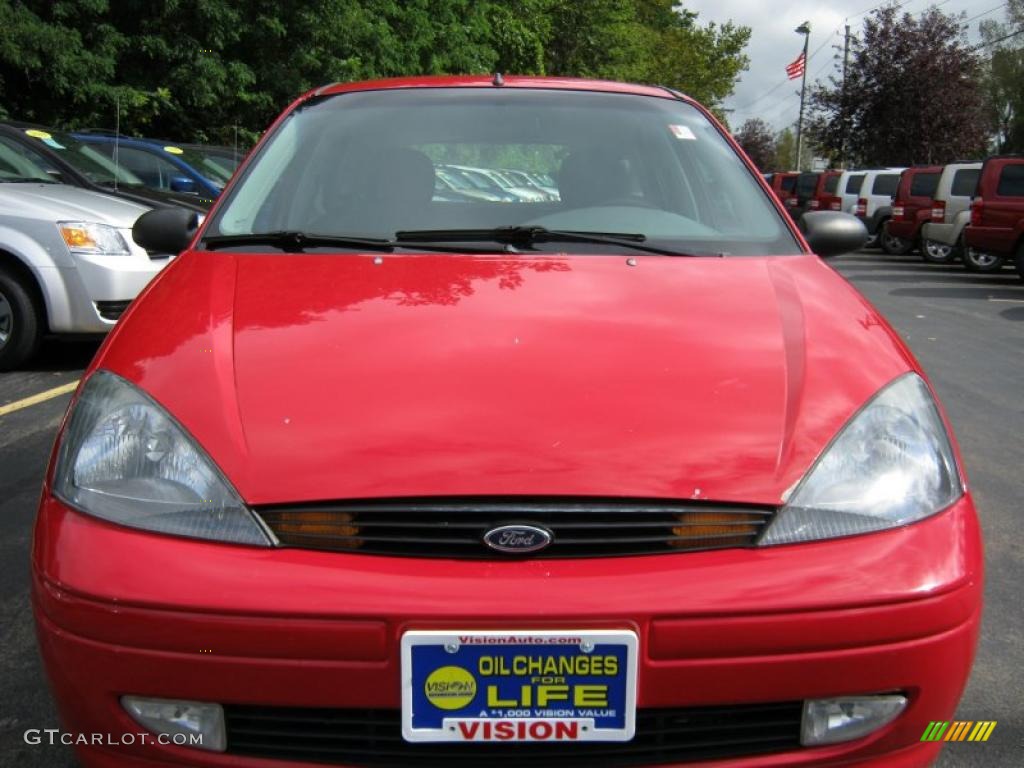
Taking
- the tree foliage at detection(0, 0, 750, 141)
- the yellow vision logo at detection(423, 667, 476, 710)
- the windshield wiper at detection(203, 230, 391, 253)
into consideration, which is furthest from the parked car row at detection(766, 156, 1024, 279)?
the tree foliage at detection(0, 0, 750, 141)

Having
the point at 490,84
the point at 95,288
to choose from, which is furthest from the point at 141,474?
the point at 95,288

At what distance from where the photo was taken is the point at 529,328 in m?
1.97

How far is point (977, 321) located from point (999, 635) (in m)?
7.98

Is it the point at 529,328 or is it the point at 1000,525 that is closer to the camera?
the point at 529,328

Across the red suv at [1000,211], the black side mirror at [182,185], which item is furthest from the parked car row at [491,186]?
the red suv at [1000,211]

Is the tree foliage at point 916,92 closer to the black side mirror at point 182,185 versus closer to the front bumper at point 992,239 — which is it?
the front bumper at point 992,239

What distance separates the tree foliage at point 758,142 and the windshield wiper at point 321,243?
74.4m

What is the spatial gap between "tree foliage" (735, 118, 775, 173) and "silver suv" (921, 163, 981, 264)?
58999mm

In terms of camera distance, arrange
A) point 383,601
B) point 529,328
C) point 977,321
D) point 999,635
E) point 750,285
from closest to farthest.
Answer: point 383,601 < point 529,328 < point 750,285 < point 999,635 < point 977,321

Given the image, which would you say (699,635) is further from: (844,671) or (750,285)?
(750,285)

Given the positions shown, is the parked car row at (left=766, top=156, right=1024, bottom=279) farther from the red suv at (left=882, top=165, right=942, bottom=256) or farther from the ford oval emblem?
the ford oval emblem

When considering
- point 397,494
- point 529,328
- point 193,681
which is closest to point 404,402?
point 397,494

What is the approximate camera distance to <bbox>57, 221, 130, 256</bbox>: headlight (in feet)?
19.2

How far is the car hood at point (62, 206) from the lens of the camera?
5.89 meters
